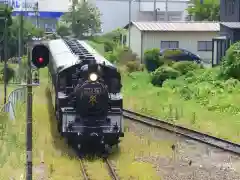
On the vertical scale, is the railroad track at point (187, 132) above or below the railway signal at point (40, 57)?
below

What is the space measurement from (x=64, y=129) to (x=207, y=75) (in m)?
17.5

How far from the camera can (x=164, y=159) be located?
1784cm

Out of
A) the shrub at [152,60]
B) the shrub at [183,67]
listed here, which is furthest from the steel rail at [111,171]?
the shrub at [152,60]

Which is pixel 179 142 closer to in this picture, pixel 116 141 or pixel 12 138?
pixel 116 141

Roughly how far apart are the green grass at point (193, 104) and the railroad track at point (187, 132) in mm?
566

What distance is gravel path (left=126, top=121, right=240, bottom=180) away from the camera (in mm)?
15945

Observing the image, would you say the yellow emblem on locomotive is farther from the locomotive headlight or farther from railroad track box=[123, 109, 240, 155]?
railroad track box=[123, 109, 240, 155]

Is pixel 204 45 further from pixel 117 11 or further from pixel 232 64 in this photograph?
pixel 117 11

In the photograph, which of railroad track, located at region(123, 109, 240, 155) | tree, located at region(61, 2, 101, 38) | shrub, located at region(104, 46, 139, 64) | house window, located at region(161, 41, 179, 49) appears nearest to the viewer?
railroad track, located at region(123, 109, 240, 155)

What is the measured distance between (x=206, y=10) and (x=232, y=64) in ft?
140

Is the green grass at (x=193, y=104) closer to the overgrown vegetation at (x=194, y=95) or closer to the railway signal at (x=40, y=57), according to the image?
the overgrown vegetation at (x=194, y=95)

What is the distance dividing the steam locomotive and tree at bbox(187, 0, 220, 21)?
55386 millimetres

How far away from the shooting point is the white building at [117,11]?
3172 inches

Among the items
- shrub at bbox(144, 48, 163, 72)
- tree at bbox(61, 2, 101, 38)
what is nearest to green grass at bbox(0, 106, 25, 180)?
shrub at bbox(144, 48, 163, 72)
